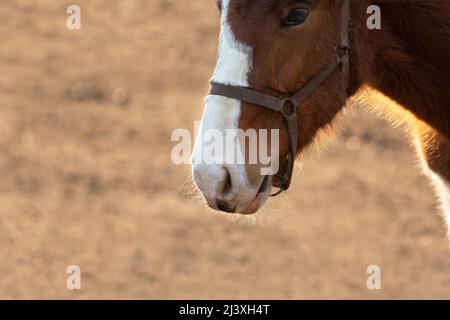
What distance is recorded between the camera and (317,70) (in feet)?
14.4

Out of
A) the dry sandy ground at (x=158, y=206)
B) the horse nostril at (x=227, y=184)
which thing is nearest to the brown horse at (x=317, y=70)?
the horse nostril at (x=227, y=184)

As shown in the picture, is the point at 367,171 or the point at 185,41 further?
the point at 185,41

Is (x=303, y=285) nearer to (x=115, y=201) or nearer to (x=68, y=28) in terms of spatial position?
(x=115, y=201)

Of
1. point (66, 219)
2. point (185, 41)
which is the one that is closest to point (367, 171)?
point (66, 219)

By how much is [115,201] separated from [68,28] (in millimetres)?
4718

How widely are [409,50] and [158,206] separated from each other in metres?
4.61

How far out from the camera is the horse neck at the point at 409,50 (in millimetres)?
4523

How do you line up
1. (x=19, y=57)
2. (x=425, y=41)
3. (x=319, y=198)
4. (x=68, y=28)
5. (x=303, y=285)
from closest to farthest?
(x=425, y=41), (x=303, y=285), (x=319, y=198), (x=19, y=57), (x=68, y=28)

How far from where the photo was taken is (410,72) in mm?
4617

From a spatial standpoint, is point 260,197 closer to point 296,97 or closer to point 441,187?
point 296,97

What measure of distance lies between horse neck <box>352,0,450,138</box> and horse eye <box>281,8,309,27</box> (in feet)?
1.00

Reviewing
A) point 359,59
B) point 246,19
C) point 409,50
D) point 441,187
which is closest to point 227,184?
point 246,19

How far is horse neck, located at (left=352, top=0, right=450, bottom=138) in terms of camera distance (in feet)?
14.8

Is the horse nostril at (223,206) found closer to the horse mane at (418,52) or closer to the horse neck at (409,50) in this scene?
the horse neck at (409,50)
